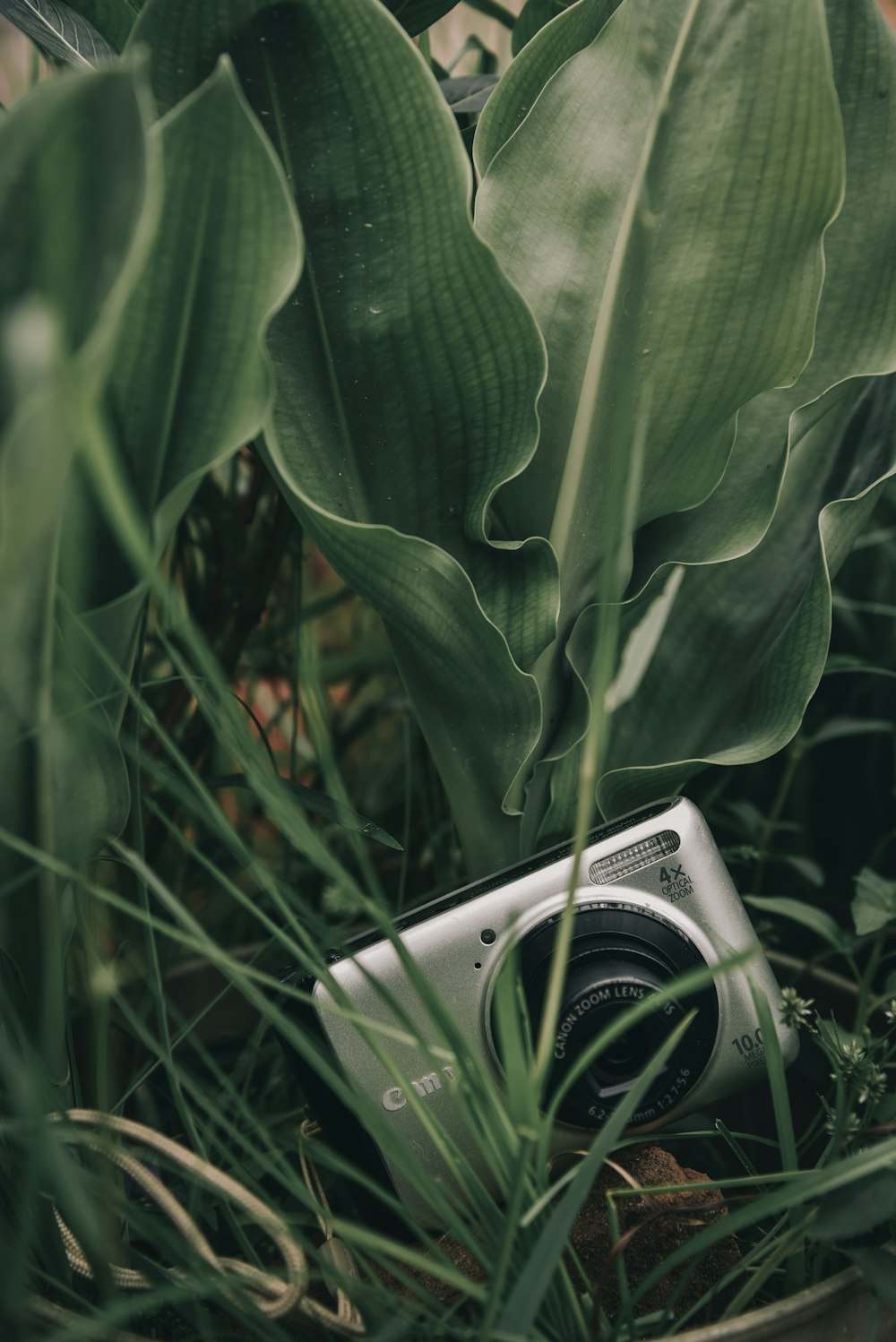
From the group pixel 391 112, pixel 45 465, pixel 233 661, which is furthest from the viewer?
pixel 233 661

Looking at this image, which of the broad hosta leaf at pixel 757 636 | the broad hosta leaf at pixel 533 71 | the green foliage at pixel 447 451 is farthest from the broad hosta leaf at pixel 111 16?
the broad hosta leaf at pixel 757 636

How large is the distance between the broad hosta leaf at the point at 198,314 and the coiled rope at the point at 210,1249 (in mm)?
119

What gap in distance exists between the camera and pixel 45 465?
154mm

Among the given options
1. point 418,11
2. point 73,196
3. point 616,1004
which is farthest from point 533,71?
point 616,1004

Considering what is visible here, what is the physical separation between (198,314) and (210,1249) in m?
0.22

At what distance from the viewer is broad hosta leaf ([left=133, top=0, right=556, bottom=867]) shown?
25 cm

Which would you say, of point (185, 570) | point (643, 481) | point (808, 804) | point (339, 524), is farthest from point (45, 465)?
point (808, 804)

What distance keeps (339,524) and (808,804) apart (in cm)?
37

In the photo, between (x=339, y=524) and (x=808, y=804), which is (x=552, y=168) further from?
(x=808, y=804)

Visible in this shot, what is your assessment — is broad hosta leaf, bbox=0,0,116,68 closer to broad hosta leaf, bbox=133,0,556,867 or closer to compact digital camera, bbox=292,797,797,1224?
broad hosta leaf, bbox=133,0,556,867

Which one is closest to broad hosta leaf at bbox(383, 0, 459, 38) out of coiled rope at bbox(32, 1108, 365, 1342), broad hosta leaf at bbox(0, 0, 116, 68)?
broad hosta leaf at bbox(0, 0, 116, 68)

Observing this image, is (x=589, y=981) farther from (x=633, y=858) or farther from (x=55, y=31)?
(x=55, y=31)

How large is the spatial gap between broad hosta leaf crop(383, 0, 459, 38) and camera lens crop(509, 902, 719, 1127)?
0.31m

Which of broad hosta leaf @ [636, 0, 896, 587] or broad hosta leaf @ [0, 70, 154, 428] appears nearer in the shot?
broad hosta leaf @ [0, 70, 154, 428]
